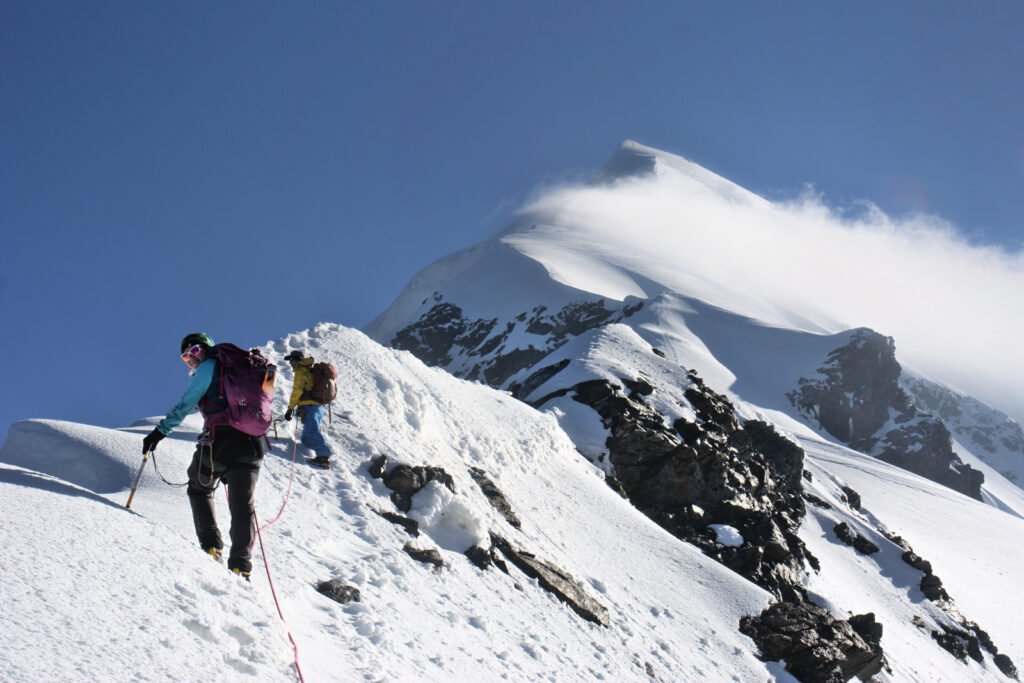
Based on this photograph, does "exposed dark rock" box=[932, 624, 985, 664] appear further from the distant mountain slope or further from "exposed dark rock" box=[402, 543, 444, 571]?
"exposed dark rock" box=[402, 543, 444, 571]

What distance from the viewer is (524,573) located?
37.7 ft

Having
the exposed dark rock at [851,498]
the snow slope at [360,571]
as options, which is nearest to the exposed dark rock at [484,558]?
the snow slope at [360,571]

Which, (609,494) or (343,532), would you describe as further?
(609,494)

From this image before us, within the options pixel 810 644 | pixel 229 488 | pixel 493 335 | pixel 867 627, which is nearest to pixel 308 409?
pixel 229 488

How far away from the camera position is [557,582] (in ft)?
38.3

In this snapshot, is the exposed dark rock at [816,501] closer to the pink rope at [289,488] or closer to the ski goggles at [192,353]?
the pink rope at [289,488]

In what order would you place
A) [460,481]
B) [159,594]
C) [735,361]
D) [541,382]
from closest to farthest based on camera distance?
[159,594] → [460,481] → [541,382] → [735,361]

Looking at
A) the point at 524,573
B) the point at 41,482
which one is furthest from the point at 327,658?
the point at 524,573

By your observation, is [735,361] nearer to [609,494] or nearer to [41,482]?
[609,494]

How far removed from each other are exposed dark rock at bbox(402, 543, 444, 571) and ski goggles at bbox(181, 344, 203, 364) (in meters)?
4.05

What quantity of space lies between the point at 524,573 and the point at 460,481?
2226 millimetres

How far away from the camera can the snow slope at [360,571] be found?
4949mm

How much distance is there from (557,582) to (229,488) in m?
6.35

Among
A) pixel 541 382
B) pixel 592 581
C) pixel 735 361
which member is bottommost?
pixel 592 581
